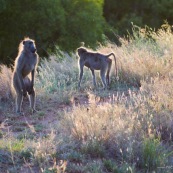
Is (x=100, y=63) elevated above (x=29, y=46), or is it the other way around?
(x=29, y=46)

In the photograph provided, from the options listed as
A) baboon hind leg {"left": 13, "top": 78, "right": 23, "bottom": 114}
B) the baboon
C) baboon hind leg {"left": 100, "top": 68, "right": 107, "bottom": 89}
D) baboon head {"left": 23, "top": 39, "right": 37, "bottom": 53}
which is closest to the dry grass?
baboon hind leg {"left": 13, "top": 78, "right": 23, "bottom": 114}

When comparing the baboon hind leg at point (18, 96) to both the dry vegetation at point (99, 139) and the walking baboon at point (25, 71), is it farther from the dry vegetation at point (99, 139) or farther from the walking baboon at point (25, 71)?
the dry vegetation at point (99, 139)

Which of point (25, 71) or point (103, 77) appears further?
point (103, 77)

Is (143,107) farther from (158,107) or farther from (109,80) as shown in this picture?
(109,80)

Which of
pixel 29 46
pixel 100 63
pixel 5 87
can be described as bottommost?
pixel 5 87

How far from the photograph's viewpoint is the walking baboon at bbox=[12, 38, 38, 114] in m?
10.3

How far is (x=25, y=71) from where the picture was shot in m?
10.4

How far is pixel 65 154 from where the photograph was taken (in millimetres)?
6793

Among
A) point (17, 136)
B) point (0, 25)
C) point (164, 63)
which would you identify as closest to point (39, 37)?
point (0, 25)

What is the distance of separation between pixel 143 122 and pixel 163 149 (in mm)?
576

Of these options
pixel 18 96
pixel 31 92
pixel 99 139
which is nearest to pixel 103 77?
pixel 31 92

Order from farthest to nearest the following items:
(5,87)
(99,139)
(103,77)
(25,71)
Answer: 1. (103,77)
2. (5,87)
3. (25,71)
4. (99,139)

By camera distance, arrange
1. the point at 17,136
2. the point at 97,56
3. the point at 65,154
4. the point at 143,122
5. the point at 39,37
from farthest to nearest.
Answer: the point at 39,37 < the point at 97,56 < the point at 17,136 < the point at 143,122 < the point at 65,154

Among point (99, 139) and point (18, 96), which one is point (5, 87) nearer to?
point (18, 96)
